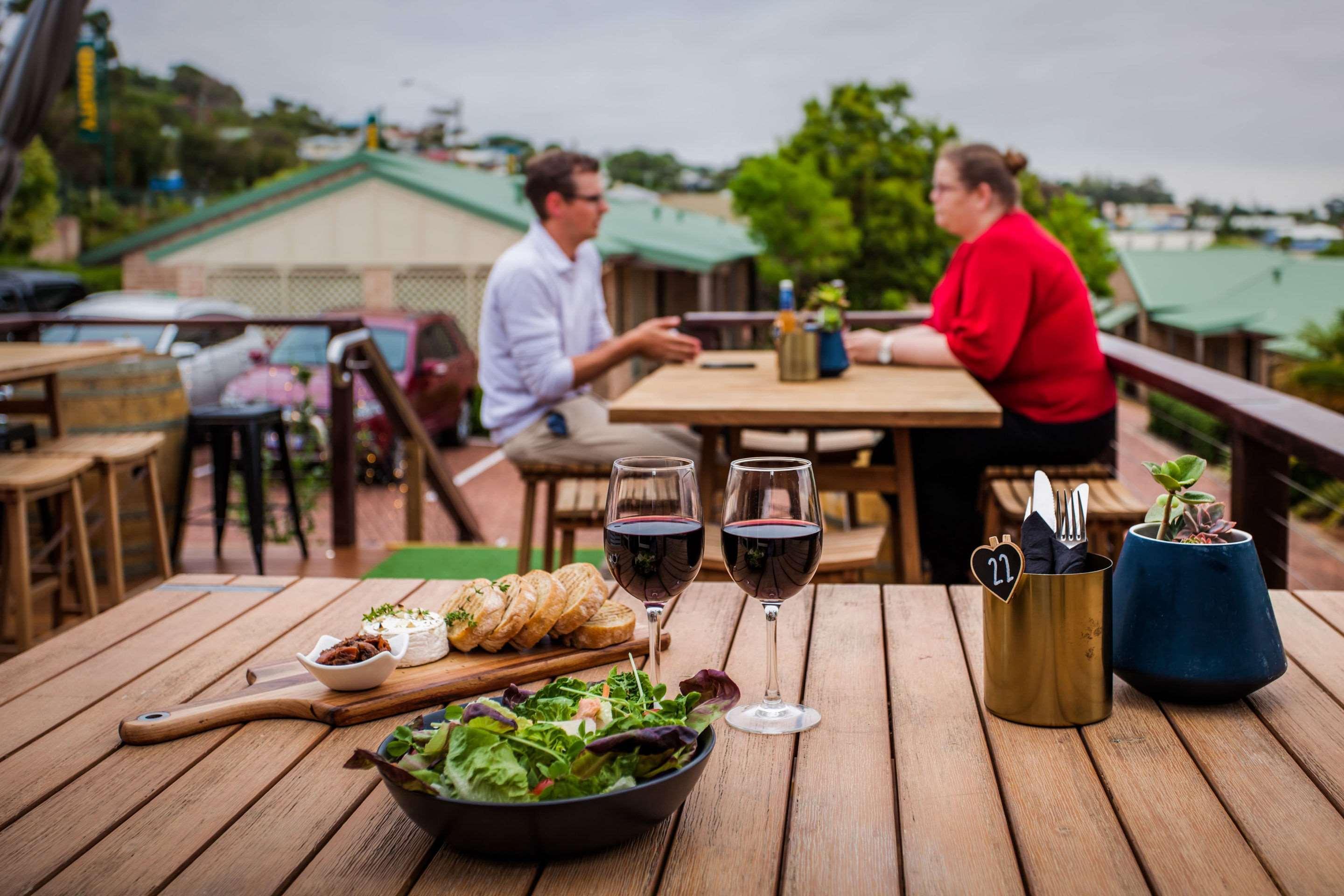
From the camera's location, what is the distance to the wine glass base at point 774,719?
1.04m

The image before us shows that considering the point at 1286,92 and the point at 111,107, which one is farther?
the point at 1286,92

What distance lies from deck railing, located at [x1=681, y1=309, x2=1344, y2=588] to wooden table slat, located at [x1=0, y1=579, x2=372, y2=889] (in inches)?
73.0

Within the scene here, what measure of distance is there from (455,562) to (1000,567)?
15.1 feet

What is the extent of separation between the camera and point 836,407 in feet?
9.59

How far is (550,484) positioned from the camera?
3750 mm

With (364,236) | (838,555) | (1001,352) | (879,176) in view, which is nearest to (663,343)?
(1001,352)

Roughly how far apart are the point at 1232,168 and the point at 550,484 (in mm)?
60939

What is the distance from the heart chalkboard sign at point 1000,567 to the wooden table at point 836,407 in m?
1.88

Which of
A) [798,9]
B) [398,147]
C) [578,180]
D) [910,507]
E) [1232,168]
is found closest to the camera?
[910,507]

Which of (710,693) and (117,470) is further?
(117,470)

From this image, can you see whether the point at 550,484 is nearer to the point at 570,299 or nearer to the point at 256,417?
the point at 570,299

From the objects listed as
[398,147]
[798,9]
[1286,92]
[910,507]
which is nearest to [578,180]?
[910,507]

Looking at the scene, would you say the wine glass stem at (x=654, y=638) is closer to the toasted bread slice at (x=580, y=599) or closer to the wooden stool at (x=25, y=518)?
the toasted bread slice at (x=580, y=599)

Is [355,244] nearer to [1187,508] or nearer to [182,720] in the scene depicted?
[182,720]
